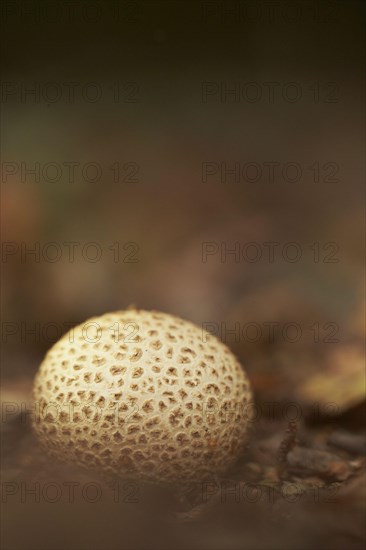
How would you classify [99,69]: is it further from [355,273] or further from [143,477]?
[143,477]

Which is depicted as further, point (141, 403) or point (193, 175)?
point (193, 175)

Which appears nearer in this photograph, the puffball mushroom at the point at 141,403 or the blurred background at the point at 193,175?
the puffball mushroom at the point at 141,403

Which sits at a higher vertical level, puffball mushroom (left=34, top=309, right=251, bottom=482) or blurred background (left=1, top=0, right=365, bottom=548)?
blurred background (left=1, top=0, right=365, bottom=548)

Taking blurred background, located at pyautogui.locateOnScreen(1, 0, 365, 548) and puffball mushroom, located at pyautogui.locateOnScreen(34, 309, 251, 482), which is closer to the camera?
puffball mushroom, located at pyautogui.locateOnScreen(34, 309, 251, 482)

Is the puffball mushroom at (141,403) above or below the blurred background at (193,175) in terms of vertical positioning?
below
